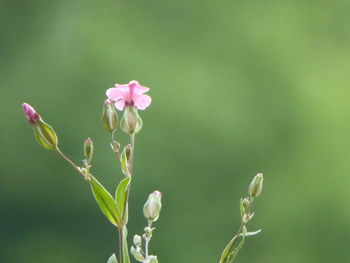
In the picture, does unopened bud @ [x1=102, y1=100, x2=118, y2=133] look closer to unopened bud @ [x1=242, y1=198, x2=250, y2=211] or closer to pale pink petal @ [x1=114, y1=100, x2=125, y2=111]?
pale pink petal @ [x1=114, y1=100, x2=125, y2=111]

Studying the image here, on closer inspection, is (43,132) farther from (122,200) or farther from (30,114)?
(122,200)

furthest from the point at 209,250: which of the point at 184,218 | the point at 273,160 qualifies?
the point at 273,160

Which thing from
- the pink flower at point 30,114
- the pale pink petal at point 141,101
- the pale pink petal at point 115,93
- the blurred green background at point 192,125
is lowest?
the pink flower at point 30,114

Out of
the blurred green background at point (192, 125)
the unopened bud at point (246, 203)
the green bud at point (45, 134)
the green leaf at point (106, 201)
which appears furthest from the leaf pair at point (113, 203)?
the blurred green background at point (192, 125)

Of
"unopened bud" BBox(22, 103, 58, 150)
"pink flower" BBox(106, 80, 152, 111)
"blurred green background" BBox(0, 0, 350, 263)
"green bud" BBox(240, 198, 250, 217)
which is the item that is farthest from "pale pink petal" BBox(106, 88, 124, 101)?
"blurred green background" BBox(0, 0, 350, 263)

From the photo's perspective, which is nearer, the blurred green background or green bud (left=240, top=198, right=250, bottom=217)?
green bud (left=240, top=198, right=250, bottom=217)

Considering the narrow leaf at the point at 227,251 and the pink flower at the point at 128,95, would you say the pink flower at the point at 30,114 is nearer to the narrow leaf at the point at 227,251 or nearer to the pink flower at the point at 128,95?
the pink flower at the point at 128,95
